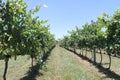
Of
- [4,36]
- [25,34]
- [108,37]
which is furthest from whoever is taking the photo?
[108,37]

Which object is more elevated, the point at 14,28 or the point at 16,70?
the point at 14,28

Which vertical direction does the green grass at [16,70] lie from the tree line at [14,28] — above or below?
below

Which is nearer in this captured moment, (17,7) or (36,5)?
(17,7)

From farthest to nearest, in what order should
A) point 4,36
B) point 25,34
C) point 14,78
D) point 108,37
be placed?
point 108,37
point 14,78
point 25,34
point 4,36

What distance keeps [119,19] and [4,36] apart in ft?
45.5

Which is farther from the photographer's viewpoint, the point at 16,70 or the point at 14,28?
the point at 16,70

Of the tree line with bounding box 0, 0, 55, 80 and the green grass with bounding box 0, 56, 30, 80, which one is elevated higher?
the tree line with bounding box 0, 0, 55, 80

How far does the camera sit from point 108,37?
27.2 m

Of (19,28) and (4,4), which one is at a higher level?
(4,4)

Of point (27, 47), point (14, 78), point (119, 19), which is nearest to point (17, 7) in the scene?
point (27, 47)

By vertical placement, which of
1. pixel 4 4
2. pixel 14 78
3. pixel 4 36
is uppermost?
pixel 4 4

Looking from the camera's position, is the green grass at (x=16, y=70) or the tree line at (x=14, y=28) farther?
the green grass at (x=16, y=70)

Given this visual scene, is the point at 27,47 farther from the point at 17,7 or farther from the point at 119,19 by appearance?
the point at 119,19

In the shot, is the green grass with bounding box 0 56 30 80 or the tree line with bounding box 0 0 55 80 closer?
the tree line with bounding box 0 0 55 80
